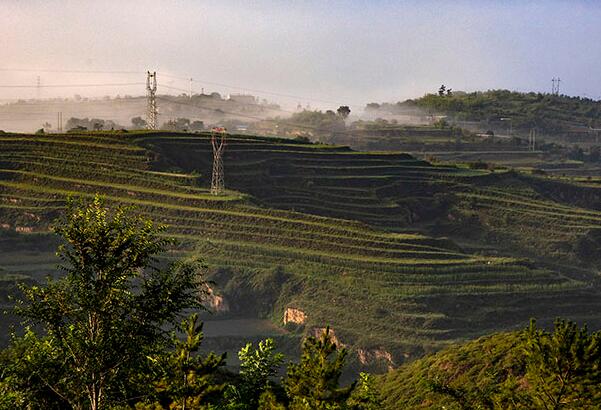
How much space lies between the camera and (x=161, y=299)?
88.6 ft

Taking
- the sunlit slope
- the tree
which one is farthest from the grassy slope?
the sunlit slope

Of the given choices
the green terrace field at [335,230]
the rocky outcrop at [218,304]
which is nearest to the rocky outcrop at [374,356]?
the green terrace field at [335,230]

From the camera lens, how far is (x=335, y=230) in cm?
13838

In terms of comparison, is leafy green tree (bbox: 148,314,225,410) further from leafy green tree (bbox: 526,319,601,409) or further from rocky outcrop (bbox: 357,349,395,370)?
rocky outcrop (bbox: 357,349,395,370)

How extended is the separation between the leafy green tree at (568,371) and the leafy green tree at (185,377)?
43.5 feet

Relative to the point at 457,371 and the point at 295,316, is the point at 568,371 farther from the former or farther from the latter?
the point at 295,316

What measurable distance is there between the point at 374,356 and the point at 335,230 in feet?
100

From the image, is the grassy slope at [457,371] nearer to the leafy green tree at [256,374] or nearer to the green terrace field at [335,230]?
the green terrace field at [335,230]

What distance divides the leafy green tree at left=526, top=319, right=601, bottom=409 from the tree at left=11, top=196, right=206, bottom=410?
15073mm

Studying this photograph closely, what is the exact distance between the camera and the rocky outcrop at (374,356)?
110 m

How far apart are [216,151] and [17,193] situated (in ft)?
104

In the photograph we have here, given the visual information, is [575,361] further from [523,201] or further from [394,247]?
[523,201]

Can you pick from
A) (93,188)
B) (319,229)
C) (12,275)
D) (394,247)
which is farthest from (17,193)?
(394,247)

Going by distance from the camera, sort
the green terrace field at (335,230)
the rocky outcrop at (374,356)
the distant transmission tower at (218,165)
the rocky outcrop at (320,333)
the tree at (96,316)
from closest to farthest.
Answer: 1. the tree at (96,316)
2. the rocky outcrop at (374,356)
3. the rocky outcrop at (320,333)
4. the green terrace field at (335,230)
5. the distant transmission tower at (218,165)
